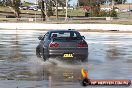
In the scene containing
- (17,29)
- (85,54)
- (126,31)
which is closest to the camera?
(85,54)

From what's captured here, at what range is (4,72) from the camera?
1577cm

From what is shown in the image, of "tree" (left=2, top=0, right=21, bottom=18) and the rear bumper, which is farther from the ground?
the rear bumper

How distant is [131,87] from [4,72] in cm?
509

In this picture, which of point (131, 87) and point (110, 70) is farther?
point (110, 70)

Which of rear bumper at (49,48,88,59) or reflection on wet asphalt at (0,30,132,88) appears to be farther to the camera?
rear bumper at (49,48,88,59)

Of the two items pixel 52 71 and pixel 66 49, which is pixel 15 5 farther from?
pixel 52 71

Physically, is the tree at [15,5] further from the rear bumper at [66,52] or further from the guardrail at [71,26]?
the rear bumper at [66,52]

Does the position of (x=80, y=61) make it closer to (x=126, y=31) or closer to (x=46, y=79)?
(x=46, y=79)

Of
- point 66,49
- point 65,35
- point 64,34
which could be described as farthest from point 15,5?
point 66,49

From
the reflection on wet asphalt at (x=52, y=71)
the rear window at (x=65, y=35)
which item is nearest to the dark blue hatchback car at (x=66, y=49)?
the rear window at (x=65, y=35)

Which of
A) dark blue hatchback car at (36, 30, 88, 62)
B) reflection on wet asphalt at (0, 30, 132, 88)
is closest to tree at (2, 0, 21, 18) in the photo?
reflection on wet asphalt at (0, 30, 132, 88)

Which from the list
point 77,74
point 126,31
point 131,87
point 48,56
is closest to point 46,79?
point 77,74

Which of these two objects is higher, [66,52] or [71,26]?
[66,52]

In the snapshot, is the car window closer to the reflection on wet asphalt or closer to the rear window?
the rear window
